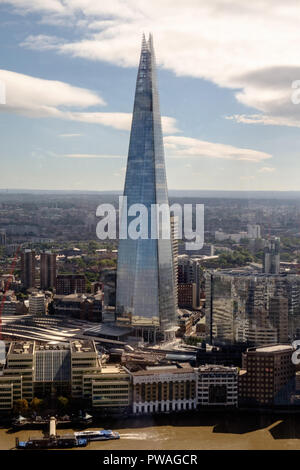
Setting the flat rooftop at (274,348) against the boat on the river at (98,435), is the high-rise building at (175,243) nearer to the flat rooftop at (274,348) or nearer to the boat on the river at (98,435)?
the flat rooftop at (274,348)

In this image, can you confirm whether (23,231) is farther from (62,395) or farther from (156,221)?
(62,395)

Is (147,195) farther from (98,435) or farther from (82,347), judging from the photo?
(98,435)

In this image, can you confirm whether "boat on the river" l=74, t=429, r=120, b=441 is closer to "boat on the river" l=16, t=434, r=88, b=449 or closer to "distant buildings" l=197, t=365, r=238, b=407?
"boat on the river" l=16, t=434, r=88, b=449

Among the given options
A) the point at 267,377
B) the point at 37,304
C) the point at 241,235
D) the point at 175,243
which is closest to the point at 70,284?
the point at 37,304

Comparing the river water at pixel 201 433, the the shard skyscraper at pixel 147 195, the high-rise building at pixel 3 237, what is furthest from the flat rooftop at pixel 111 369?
the high-rise building at pixel 3 237

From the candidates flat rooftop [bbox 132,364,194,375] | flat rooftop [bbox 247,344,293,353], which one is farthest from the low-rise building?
flat rooftop [bbox 247,344,293,353]

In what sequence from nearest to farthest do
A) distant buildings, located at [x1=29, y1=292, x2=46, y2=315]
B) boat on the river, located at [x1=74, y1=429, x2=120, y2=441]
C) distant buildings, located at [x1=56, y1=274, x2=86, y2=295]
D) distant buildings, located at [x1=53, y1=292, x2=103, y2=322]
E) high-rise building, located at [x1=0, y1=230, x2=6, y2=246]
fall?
1. boat on the river, located at [x1=74, y1=429, x2=120, y2=441]
2. distant buildings, located at [x1=53, y1=292, x2=103, y2=322]
3. high-rise building, located at [x1=0, y1=230, x2=6, y2=246]
4. distant buildings, located at [x1=29, y1=292, x2=46, y2=315]
5. distant buildings, located at [x1=56, y1=274, x2=86, y2=295]
